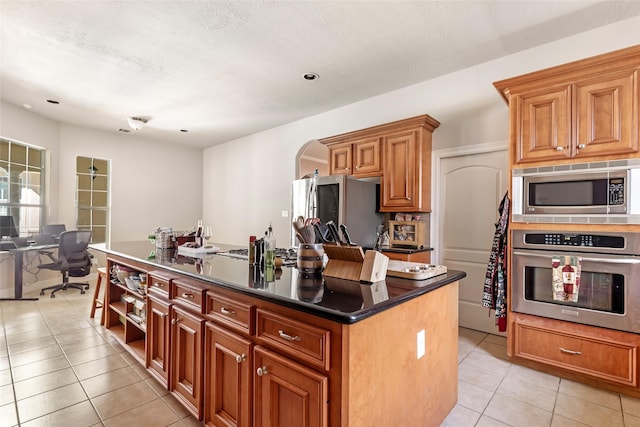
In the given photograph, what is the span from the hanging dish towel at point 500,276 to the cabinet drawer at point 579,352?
0.56 ft

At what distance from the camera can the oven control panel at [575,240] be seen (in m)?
2.10

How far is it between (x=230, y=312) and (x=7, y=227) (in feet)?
17.0

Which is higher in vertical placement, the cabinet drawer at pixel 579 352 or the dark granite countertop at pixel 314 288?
the dark granite countertop at pixel 314 288

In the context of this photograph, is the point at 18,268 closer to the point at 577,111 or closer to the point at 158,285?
the point at 158,285

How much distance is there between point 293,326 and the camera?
1222mm

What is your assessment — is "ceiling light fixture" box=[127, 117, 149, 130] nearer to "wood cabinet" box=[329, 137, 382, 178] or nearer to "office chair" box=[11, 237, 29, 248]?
"office chair" box=[11, 237, 29, 248]

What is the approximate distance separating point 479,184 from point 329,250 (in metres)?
2.39

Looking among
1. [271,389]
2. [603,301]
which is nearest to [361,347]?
[271,389]

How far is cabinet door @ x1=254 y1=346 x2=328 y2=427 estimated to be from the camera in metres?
1.13

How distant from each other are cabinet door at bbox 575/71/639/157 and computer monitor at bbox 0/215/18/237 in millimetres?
6836

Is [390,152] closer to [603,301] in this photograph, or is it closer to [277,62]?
[277,62]

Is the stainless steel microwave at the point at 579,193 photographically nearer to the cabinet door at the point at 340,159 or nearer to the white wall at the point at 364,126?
the white wall at the point at 364,126

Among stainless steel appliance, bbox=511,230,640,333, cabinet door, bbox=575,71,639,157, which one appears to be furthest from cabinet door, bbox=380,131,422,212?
cabinet door, bbox=575,71,639,157

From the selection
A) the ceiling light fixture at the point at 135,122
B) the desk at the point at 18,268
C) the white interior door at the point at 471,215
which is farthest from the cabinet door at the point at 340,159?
the desk at the point at 18,268
